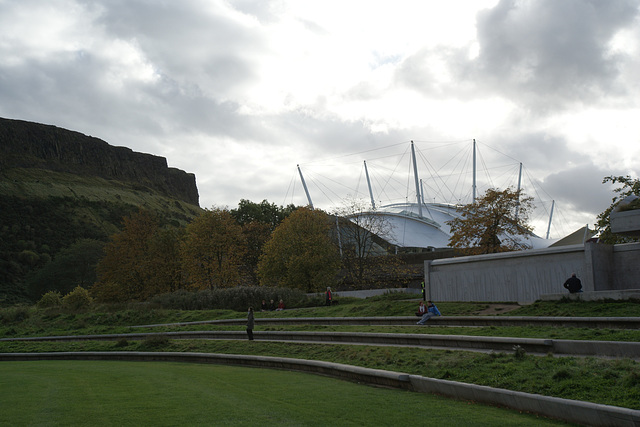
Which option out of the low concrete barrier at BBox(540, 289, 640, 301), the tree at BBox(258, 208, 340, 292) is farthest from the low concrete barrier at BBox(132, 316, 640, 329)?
the tree at BBox(258, 208, 340, 292)

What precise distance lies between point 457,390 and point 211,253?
139 ft

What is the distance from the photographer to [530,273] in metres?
22.8

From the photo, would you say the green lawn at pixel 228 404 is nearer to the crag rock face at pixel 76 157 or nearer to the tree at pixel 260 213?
the tree at pixel 260 213

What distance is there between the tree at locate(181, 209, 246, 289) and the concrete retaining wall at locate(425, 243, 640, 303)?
26579 mm

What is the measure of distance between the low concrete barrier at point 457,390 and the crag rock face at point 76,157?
12361cm

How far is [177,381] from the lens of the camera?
12.3 m

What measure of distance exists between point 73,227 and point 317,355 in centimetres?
9325

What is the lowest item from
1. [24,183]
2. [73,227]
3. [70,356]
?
[70,356]

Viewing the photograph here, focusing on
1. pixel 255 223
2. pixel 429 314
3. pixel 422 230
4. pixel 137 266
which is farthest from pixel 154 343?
pixel 422 230

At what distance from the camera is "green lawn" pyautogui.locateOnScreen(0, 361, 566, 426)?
7.95 m

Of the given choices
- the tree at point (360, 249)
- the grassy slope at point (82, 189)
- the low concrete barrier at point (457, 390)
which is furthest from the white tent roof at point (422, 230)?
the grassy slope at point (82, 189)

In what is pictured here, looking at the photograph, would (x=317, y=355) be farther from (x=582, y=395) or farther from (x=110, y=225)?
(x=110, y=225)

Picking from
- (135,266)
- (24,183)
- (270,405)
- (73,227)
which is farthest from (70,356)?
(24,183)

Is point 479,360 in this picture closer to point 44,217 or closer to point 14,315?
point 14,315
